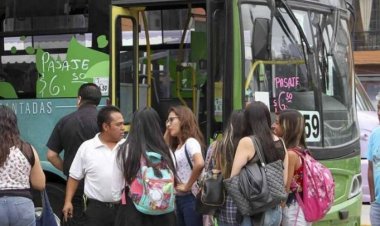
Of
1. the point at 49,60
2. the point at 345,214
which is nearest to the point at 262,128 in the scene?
the point at 345,214

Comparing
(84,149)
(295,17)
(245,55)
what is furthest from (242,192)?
(295,17)

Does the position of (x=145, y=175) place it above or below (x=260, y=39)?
below

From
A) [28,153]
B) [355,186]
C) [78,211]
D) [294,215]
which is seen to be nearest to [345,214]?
[355,186]

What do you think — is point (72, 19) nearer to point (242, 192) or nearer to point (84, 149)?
point (84, 149)

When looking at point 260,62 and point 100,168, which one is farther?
point 260,62

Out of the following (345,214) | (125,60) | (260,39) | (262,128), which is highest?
(260,39)

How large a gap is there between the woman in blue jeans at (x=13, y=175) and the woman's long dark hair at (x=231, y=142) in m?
1.43

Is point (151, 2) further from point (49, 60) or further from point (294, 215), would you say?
point (294, 215)

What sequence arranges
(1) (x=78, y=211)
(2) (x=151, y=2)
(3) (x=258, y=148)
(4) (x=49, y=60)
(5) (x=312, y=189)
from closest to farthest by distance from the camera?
Result: (3) (x=258, y=148)
(5) (x=312, y=189)
(1) (x=78, y=211)
(2) (x=151, y=2)
(4) (x=49, y=60)

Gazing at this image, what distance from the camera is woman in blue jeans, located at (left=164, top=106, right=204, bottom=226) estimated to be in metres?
6.65

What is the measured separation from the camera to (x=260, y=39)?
7602 millimetres

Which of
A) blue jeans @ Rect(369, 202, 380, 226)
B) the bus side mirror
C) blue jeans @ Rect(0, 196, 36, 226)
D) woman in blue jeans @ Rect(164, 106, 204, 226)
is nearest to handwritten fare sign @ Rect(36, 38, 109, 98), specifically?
woman in blue jeans @ Rect(164, 106, 204, 226)

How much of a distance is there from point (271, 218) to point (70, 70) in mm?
3215

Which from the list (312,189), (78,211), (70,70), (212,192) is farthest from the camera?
(70,70)
